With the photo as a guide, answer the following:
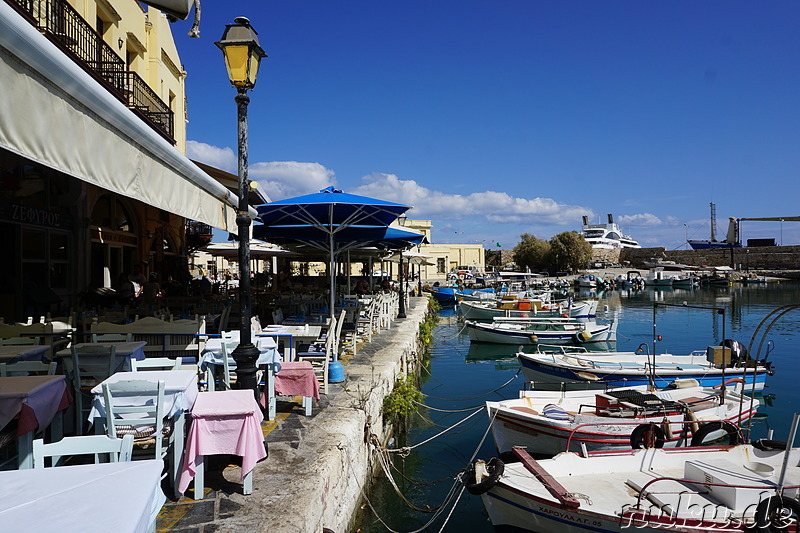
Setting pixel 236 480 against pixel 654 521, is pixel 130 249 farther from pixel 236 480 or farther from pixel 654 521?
pixel 654 521

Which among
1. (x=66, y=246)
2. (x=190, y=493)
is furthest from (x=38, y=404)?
(x=66, y=246)

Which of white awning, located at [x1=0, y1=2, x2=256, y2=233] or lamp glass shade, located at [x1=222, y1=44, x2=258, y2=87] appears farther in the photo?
lamp glass shade, located at [x1=222, y1=44, x2=258, y2=87]

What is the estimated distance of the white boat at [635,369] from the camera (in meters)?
13.1

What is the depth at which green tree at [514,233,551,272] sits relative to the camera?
80875 mm

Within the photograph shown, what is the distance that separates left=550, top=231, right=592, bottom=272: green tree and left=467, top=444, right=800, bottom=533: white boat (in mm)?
74939

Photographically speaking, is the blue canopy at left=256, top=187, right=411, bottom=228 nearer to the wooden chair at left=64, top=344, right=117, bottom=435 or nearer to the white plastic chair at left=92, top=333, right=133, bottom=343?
the white plastic chair at left=92, top=333, right=133, bottom=343

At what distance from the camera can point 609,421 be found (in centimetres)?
853

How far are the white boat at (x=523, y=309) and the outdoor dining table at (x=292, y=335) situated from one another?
21902 millimetres

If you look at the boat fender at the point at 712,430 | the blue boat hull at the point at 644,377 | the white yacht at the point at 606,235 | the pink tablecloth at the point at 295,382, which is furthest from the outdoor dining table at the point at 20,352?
the white yacht at the point at 606,235

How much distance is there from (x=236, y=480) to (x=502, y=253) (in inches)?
3824

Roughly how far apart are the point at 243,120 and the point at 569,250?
77.8 meters

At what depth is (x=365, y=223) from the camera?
1216 cm

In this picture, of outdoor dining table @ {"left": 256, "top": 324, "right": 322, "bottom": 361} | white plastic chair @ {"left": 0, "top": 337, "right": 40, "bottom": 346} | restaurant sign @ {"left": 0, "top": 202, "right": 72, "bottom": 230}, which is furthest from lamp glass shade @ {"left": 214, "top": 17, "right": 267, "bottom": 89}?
restaurant sign @ {"left": 0, "top": 202, "right": 72, "bottom": 230}

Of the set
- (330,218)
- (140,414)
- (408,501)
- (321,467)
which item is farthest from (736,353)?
(140,414)
